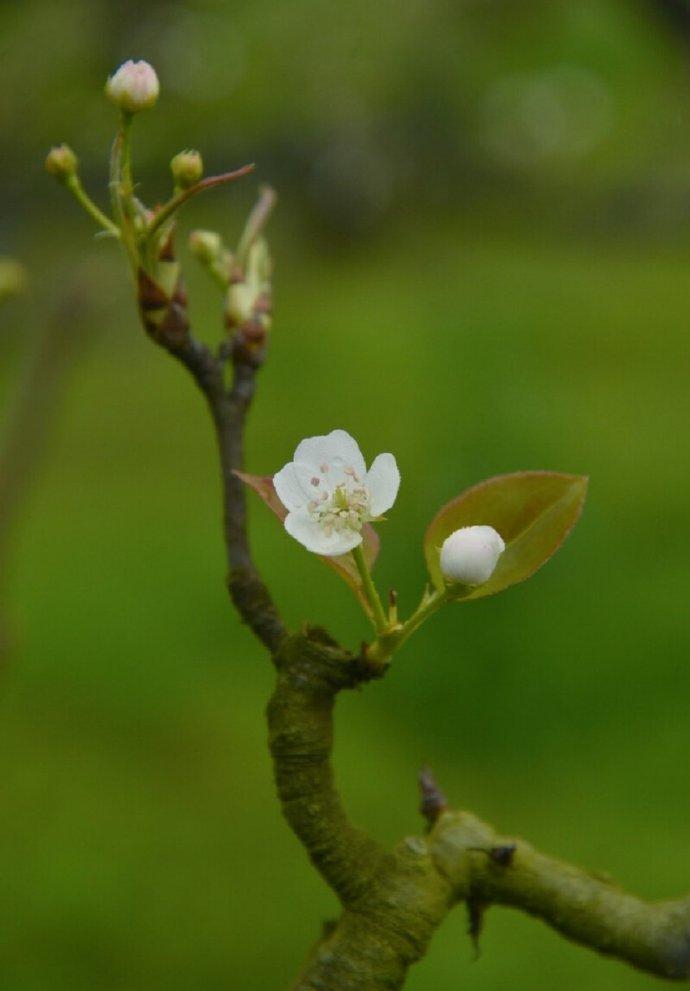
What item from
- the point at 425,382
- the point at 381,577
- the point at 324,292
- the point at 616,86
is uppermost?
the point at 616,86

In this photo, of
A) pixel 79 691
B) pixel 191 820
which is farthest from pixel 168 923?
pixel 79 691

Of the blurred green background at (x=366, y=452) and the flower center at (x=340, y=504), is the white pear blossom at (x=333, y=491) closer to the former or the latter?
the flower center at (x=340, y=504)

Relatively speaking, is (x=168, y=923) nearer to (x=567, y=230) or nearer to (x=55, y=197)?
(x=55, y=197)

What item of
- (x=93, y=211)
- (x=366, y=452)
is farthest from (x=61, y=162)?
(x=366, y=452)

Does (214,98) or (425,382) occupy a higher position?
(214,98)

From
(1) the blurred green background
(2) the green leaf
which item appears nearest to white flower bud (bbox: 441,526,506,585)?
(2) the green leaf

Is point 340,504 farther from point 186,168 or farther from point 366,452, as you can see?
point 366,452

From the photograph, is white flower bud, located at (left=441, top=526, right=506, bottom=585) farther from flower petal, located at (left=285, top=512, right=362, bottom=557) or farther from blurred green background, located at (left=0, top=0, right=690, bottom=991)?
blurred green background, located at (left=0, top=0, right=690, bottom=991)
